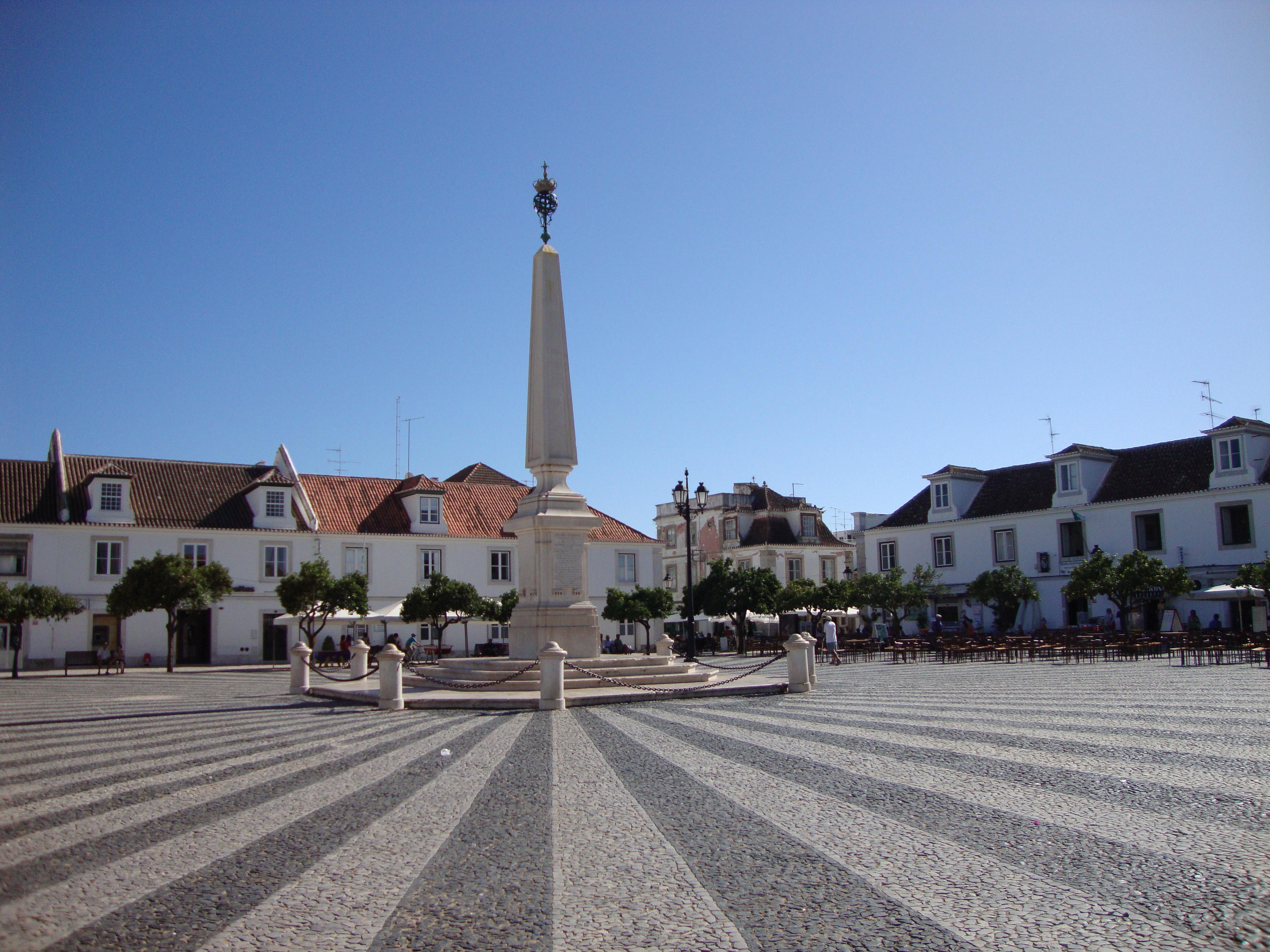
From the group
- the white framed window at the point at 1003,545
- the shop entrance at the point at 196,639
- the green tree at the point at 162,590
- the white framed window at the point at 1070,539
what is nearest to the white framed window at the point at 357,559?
the shop entrance at the point at 196,639

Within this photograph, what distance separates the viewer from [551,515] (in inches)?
750

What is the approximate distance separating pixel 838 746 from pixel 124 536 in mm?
35786

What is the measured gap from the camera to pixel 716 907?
4973mm

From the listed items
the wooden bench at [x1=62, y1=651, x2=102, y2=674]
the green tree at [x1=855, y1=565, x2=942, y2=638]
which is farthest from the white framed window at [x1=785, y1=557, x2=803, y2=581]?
the wooden bench at [x1=62, y1=651, x2=102, y2=674]

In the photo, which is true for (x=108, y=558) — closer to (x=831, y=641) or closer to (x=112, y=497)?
(x=112, y=497)

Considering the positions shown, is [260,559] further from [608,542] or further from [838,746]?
[838,746]

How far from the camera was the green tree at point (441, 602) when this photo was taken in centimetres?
3594

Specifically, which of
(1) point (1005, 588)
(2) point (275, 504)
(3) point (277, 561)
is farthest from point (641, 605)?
(2) point (275, 504)

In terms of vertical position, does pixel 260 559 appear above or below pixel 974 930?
above

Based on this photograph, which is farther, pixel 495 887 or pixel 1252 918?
pixel 495 887

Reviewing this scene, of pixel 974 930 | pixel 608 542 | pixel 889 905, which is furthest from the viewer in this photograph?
pixel 608 542

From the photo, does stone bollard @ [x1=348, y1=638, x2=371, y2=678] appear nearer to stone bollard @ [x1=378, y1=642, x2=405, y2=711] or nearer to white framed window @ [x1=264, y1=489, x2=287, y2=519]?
stone bollard @ [x1=378, y1=642, x2=405, y2=711]

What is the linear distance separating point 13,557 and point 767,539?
3917 cm

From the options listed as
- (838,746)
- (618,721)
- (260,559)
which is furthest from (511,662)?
(260,559)
